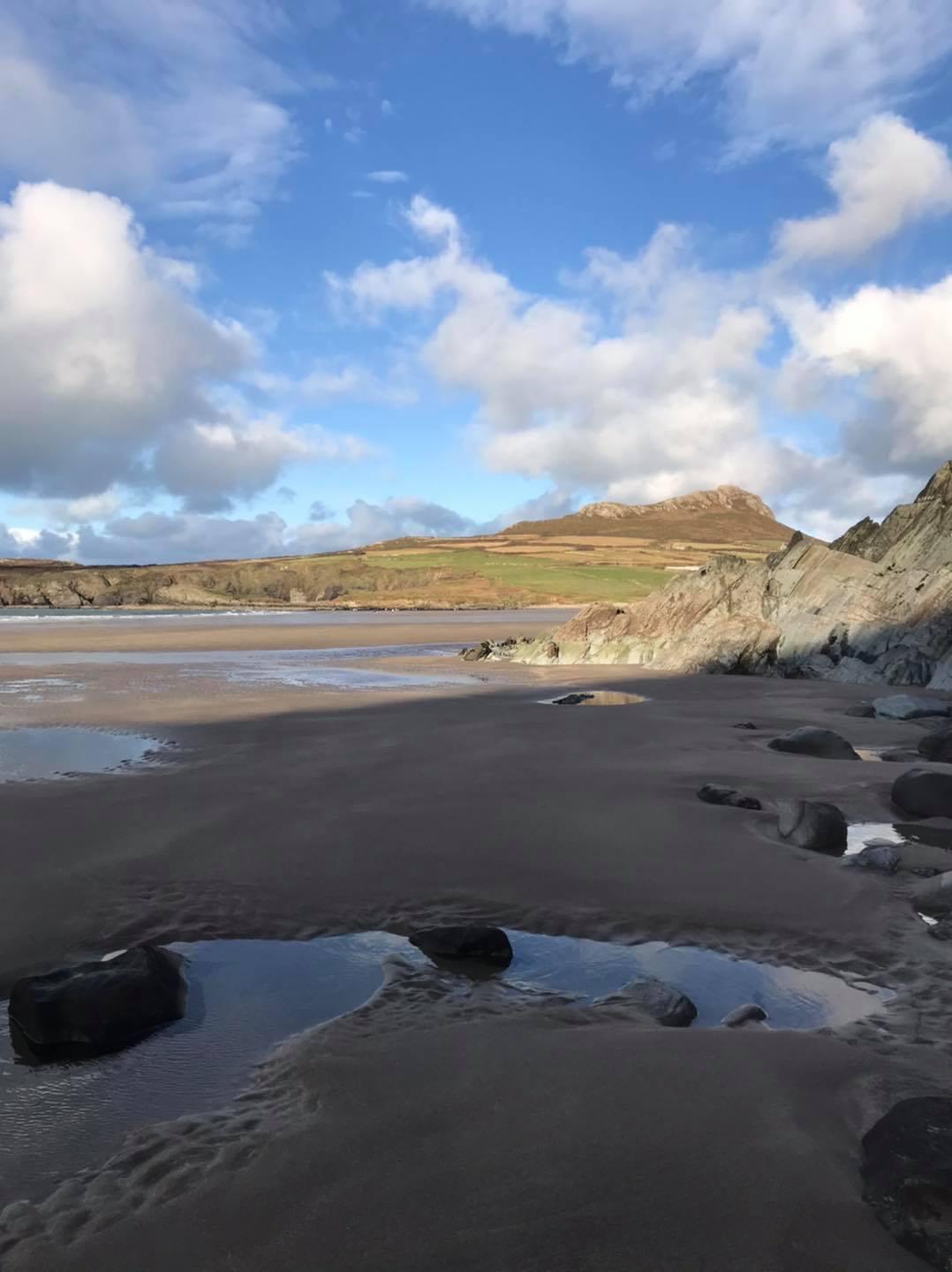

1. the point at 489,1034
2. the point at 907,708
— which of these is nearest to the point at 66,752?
the point at 489,1034

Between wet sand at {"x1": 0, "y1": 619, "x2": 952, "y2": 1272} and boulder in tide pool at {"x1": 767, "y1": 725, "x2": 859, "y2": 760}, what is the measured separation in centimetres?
49

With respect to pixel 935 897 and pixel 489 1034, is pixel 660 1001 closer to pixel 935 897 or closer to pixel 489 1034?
pixel 489 1034

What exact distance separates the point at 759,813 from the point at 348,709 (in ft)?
30.9

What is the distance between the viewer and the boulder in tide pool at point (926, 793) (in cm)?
769

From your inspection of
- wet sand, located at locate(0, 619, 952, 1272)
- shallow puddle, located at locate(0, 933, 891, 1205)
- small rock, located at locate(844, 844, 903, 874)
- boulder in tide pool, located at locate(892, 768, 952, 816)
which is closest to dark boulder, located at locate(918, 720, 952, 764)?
wet sand, located at locate(0, 619, 952, 1272)

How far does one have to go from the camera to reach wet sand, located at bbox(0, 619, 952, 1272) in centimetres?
265

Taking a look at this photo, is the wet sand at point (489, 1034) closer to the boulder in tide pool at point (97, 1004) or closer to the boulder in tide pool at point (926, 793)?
the boulder in tide pool at point (926, 793)

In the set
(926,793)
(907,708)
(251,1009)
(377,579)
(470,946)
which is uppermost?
(377,579)

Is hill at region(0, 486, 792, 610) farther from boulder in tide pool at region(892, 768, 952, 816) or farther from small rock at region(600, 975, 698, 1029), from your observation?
small rock at region(600, 975, 698, 1029)

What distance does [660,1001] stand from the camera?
13.6 feet

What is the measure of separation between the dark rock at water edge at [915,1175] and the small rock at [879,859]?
3.31 metres

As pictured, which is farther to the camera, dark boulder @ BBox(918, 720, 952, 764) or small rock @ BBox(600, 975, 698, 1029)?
dark boulder @ BBox(918, 720, 952, 764)

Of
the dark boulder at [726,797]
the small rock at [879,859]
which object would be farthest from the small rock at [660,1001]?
the dark boulder at [726,797]

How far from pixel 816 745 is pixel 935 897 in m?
5.37
